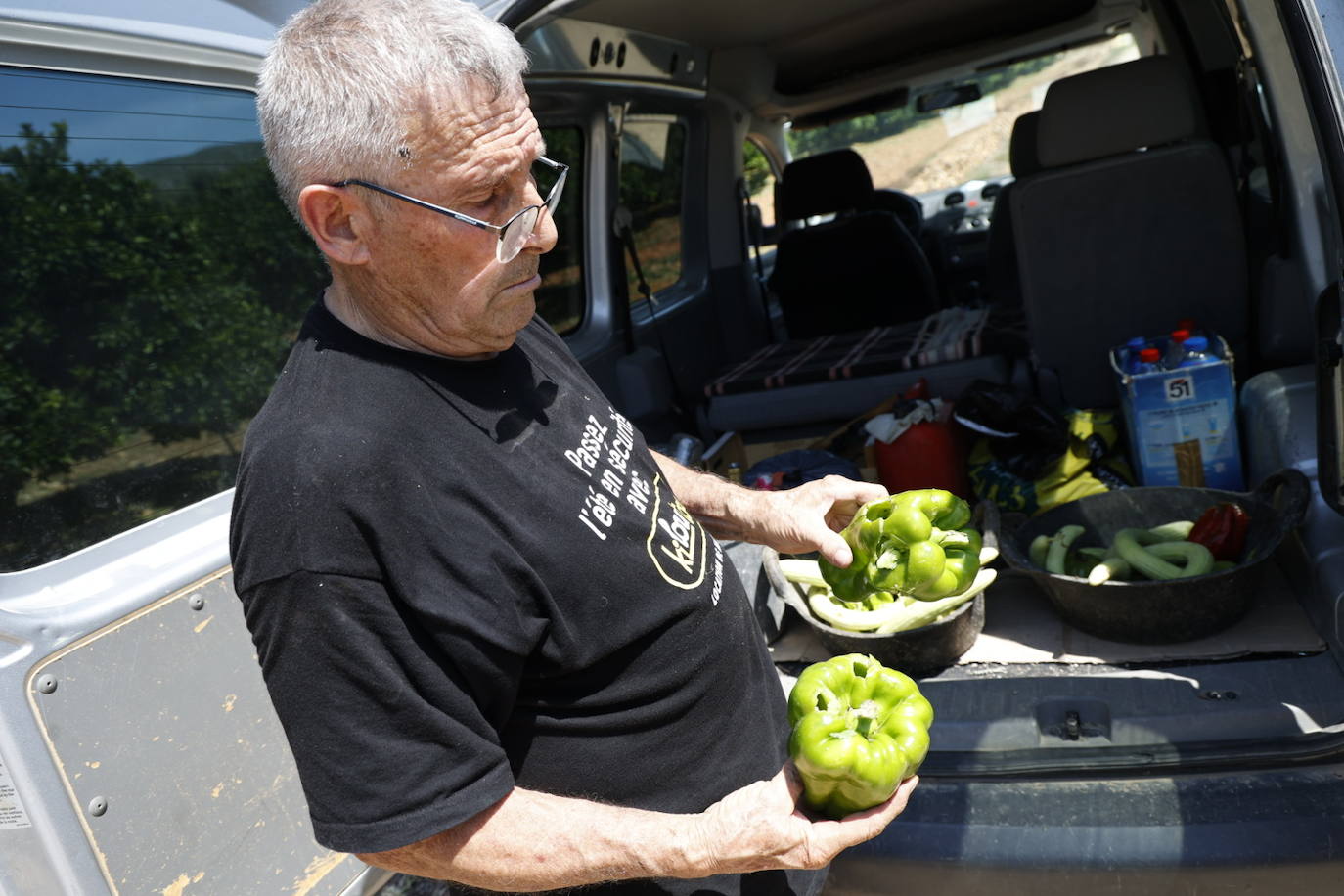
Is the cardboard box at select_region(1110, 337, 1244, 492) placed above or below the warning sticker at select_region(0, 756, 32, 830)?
below

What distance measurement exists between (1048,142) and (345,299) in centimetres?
321

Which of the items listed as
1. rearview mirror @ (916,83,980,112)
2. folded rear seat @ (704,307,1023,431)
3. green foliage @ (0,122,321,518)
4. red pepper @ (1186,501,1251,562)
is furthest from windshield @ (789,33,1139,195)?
green foliage @ (0,122,321,518)

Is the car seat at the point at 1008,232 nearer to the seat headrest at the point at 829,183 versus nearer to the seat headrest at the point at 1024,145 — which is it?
the seat headrest at the point at 1024,145

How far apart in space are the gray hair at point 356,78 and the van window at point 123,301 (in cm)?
65

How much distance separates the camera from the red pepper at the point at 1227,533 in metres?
2.82

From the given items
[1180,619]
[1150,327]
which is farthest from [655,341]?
[1180,619]

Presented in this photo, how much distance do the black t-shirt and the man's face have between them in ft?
0.20

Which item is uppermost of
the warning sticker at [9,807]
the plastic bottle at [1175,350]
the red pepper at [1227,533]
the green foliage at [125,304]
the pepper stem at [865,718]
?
the green foliage at [125,304]

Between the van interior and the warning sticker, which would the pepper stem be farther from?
the warning sticker

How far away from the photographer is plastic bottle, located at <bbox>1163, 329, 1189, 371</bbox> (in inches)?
135

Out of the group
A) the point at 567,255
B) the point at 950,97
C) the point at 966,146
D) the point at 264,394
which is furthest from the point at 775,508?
the point at 966,146

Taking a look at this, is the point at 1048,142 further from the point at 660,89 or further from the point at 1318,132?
the point at 1318,132

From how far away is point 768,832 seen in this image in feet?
4.68

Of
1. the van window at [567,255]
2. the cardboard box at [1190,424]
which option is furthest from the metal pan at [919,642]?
the van window at [567,255]
